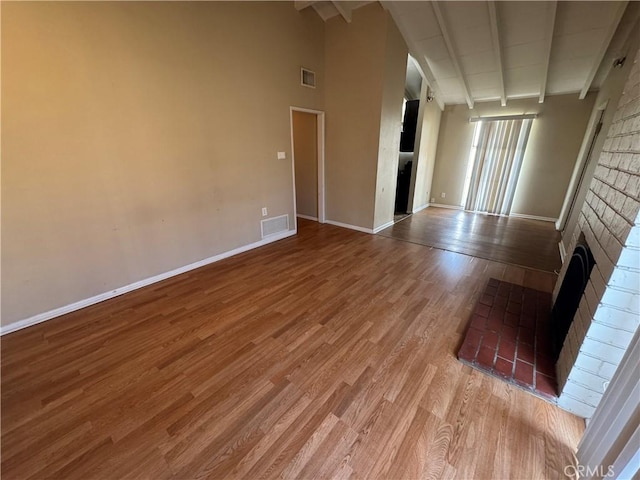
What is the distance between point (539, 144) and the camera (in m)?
5.23

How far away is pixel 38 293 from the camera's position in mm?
2082

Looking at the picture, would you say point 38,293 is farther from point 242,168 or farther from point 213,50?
point 213,50

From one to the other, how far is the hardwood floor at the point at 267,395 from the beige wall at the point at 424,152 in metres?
3.66

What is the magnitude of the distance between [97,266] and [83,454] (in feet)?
5.51

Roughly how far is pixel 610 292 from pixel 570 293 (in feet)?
2.92

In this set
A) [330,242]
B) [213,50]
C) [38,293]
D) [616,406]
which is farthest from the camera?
[330,242]

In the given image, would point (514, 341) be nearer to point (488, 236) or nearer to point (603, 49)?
point (488, 236)

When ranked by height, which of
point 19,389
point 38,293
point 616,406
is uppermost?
point 616,406

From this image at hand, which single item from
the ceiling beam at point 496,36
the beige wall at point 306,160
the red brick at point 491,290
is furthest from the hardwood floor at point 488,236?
the ceiling beam at point 496,36

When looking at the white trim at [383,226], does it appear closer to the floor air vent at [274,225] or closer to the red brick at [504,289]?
the floor air vent at [274,225]

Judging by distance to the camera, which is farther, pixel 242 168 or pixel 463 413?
pixel 242 168

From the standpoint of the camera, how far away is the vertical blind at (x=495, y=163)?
540 cm

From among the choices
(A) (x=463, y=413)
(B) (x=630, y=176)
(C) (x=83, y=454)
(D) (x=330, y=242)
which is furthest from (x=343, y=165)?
(C) (x=83, y=454)

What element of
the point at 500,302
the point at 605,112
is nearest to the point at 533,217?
the point at 605,112
